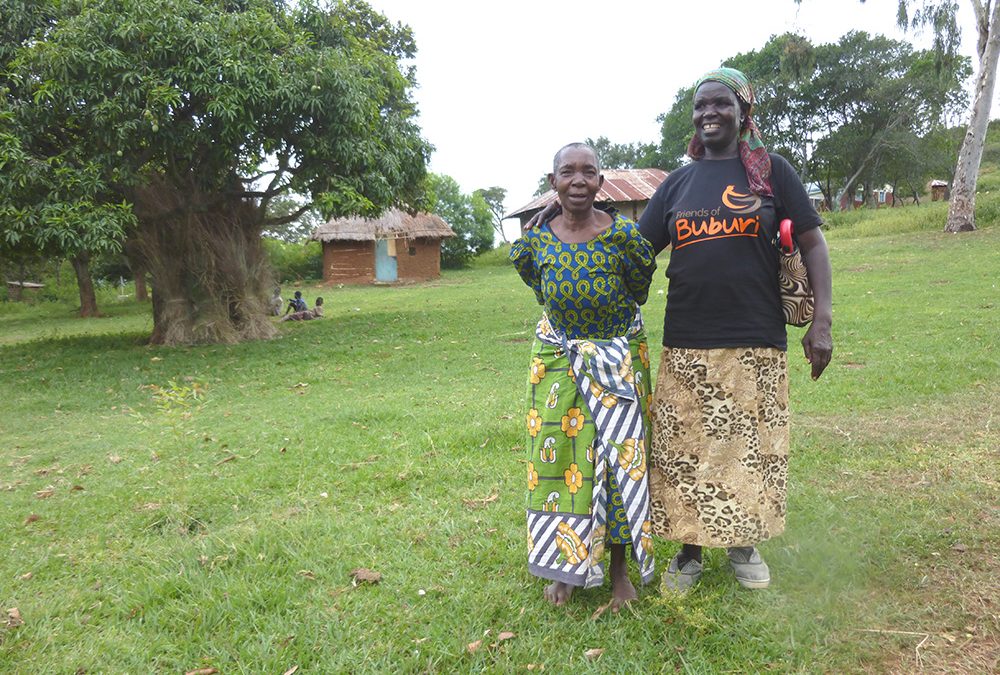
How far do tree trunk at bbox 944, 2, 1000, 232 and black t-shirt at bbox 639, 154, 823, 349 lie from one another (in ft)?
62.7

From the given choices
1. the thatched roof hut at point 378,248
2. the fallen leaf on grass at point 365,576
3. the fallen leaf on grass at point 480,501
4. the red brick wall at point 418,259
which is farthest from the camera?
the red brick wall at point 418,259

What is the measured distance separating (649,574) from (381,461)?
8.07 ft

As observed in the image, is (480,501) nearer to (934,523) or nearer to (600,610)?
(600,610)

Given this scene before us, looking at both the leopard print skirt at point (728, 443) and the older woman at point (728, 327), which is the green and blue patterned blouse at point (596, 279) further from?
the leopard print skirt at point (728, 443)

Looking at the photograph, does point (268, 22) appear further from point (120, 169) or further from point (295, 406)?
point (295, 406)

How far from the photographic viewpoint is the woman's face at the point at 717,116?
2.61 m

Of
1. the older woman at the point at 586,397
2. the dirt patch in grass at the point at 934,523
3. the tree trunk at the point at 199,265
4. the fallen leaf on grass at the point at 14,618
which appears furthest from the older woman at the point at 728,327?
the tree trunk at the point at 199,265

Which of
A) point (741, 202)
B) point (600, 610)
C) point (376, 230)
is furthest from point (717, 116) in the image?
point (376, 230)

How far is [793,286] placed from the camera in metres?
2.65

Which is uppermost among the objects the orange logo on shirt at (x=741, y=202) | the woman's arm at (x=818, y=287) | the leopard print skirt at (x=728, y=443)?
the orange logo on shirt at (x=741, y=202)

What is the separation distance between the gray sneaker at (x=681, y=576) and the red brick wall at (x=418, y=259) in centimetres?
2633

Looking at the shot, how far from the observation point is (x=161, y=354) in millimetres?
10828

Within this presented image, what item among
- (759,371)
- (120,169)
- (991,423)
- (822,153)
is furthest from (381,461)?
(822,153)

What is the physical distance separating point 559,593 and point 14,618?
2.21 meters
